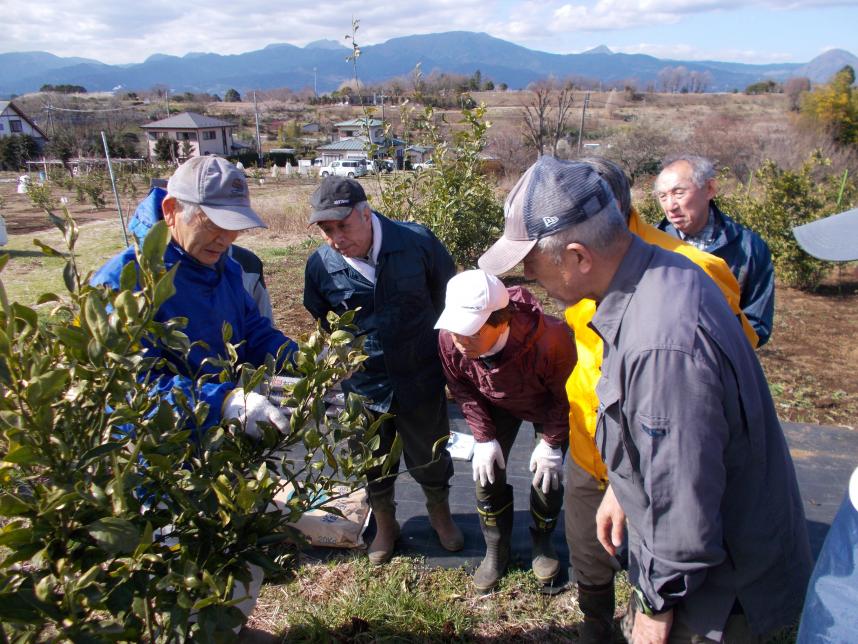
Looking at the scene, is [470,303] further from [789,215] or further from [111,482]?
[789,215]

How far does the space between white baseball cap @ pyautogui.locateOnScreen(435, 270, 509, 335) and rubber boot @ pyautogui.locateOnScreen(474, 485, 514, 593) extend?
0.90 metres

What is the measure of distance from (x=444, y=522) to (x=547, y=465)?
719 millimetres

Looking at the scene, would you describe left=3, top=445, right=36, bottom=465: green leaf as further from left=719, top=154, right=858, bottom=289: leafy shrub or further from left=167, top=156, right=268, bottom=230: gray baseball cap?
left=719, top=154, right=858, bottom=289: leafy shrub

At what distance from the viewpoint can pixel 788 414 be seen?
4.39 metres

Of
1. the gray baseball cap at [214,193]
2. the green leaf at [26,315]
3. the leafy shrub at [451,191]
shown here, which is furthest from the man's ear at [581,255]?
the leafy shrub at [451,191]

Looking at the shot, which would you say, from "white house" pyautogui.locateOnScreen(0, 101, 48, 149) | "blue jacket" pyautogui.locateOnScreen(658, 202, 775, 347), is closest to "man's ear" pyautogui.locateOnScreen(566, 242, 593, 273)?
"blue jacket" pyautogui.locateOnScreen(658, 202, 775, 347)

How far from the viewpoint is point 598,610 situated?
2127mm

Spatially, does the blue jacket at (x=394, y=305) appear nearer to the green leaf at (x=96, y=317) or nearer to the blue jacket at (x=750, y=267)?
the blue jacket at (x=750, y=267)

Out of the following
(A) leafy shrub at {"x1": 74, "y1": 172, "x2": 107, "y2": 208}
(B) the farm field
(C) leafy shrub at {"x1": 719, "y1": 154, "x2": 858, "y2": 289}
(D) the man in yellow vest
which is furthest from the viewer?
(A) leafy shrub at {"x1": 74, "y1": 172, "x2": 107, "y2": 208}

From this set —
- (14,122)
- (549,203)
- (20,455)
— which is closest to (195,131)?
(14,122)

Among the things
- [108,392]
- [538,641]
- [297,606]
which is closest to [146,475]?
[108,392]

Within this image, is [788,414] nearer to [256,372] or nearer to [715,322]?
[715,322]

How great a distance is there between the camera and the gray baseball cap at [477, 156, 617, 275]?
1.28 m

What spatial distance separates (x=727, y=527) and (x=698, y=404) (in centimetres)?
39
